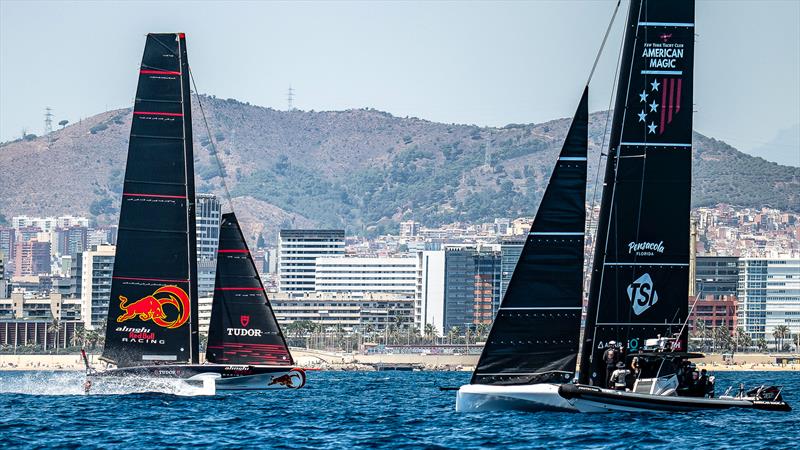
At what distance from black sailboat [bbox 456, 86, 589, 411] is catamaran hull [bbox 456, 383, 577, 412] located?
33 millimetres

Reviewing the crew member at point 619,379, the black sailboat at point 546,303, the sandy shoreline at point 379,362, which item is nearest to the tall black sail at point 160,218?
the black sailboat at point 546,303

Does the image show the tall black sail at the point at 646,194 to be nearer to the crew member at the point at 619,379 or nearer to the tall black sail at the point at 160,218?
the crew member at the point at 619,379

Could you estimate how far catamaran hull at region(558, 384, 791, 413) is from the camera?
37.3 m

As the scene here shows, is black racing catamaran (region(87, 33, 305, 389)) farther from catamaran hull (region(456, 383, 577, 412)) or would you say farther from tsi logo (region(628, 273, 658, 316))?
tsi logo (region(628, 273, 658, 316))

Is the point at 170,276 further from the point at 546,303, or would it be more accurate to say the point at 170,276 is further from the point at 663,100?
the point at 663,100

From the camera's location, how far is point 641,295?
39.4 metres

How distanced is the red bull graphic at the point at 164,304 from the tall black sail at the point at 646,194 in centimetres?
1719

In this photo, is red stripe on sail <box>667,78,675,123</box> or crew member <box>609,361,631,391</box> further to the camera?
Answer: red stripe on sail <box>667,78,675,123</box>

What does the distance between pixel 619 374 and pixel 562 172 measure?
496 centimetres

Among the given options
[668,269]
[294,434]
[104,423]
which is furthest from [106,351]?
[668,269]

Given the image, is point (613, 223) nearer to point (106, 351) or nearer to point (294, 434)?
point (294, 434)

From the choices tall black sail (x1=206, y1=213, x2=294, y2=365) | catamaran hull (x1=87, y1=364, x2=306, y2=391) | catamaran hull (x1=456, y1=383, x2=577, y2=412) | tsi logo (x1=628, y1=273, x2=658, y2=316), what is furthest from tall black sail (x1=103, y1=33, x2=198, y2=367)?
tsi logo (x1=628, y1=273, x2=658, y2=316)

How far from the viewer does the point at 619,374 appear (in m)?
38.5

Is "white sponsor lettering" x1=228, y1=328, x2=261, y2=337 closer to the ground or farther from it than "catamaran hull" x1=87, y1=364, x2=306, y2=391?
farther from it
